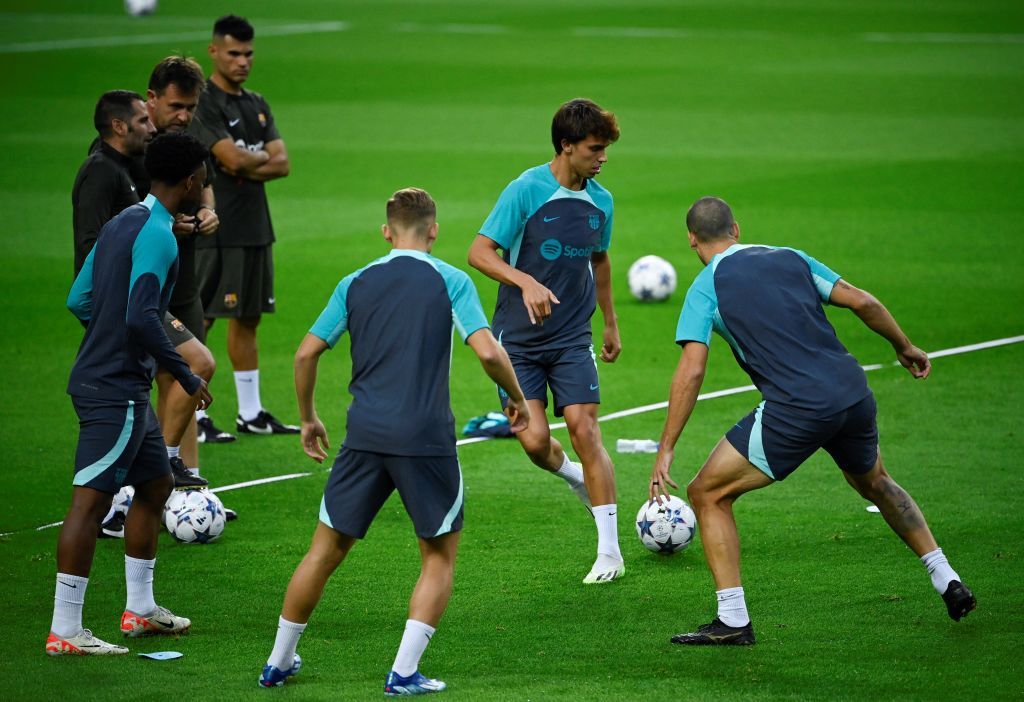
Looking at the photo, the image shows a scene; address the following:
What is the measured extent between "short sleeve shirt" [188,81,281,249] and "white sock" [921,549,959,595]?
609 cm

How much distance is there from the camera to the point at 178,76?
923 centimetres

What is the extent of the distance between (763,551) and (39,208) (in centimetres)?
1544

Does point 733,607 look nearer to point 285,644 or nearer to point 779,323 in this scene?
point 779,323

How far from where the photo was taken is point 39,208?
2136 cm

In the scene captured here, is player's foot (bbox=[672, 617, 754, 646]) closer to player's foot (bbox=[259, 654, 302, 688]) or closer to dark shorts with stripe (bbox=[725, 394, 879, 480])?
dark shorts with stripe (bbox=[725, 394, 879, 480])

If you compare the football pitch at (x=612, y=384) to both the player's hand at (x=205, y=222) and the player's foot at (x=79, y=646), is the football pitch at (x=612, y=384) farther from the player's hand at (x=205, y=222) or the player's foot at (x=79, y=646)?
the player's hand at (x=205, y=222)

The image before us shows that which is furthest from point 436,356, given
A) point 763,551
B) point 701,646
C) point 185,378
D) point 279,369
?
point 279,369

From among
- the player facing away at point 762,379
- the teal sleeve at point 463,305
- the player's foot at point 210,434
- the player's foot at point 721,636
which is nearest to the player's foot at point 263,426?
the player's foot at point 210,434

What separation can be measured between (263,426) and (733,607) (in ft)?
18.0

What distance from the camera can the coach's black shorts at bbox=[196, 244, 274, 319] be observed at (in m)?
11.6

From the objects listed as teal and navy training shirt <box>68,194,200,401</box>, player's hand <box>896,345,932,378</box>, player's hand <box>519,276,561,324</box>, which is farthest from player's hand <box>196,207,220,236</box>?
player's hand <box>896,345,932,378</box>

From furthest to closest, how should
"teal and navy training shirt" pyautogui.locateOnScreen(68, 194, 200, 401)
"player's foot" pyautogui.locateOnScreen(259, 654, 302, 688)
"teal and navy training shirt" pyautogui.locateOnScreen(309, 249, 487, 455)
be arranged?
"teal and navy training shirt" pyautogui.locateOnScreen(68, 194, 200, 401), "player's foot" pyautogui.locateOnScreen(259, 654, 302, 688), "teal and navy training shirt" pyautogui.locateOnScreen(309, 249, 487, 455)

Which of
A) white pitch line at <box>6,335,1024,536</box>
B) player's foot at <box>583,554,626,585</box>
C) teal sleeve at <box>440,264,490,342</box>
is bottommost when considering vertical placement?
white pitch line at <box>6,335,1024,536</box>

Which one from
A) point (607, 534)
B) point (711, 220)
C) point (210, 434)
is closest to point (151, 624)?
point (607, 534)
